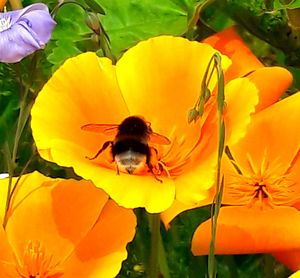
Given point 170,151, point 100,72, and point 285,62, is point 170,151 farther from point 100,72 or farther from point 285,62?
point 285,62

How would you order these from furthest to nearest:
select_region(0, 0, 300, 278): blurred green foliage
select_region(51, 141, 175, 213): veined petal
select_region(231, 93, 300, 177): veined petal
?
1. select_region(0, 0, 300, 278): blurred green foliage
2. select_region(231, 93, 300, 177): veined petal
3. select_region(51, 141, 175, 213): veined petal

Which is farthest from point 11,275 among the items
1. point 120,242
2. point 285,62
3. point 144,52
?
point 285,62

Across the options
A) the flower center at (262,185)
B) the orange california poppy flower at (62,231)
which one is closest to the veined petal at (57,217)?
the orange california poppy flower at (62,231)

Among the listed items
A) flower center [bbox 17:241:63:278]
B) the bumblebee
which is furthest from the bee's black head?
flower center [bbox 17:241:63:278]

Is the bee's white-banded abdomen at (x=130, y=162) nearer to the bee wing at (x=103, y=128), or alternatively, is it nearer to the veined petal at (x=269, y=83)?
the bee wing at (x=103, y=128)

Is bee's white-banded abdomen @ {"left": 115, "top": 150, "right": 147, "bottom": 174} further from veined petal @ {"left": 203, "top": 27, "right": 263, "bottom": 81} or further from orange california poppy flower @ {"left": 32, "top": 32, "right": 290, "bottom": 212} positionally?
veined petal @ {"left": 203, "top": 27, "right": 263, "bottom": 81}

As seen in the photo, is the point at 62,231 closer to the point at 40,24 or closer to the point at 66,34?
the point at 40,24
